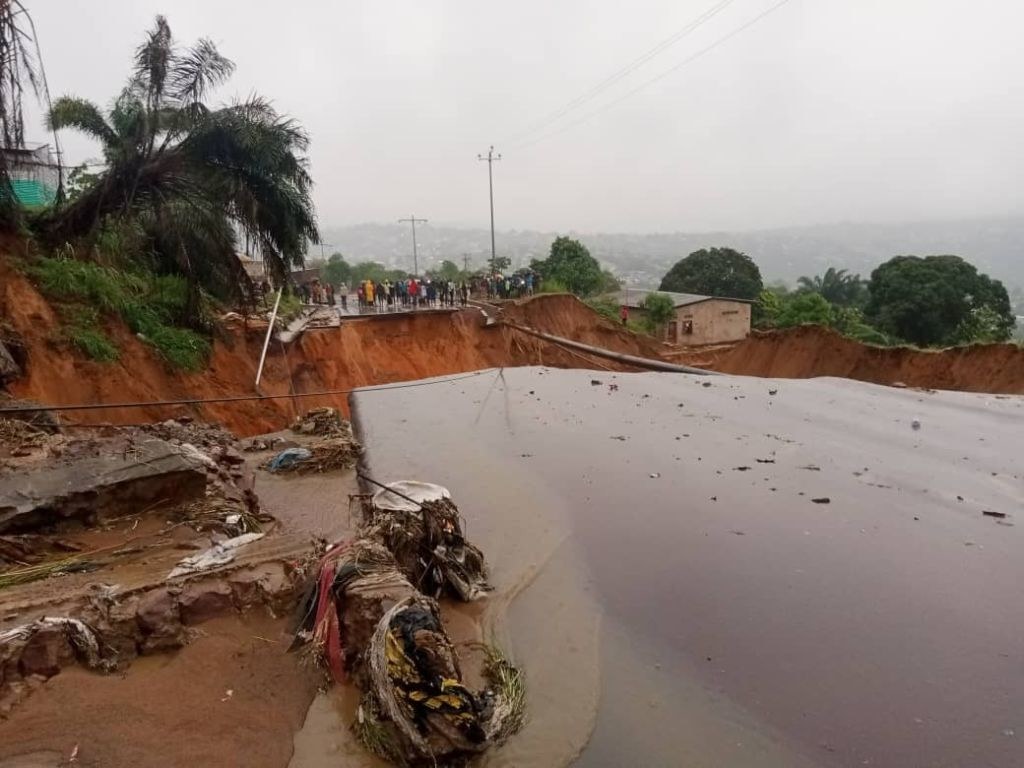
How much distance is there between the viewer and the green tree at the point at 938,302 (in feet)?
95.1

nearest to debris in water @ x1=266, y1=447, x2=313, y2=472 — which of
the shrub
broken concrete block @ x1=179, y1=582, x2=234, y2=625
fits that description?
broken concrete block @ x1=179, y1=582, x2=234, y2=625

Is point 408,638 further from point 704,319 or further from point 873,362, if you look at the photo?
point 704,319

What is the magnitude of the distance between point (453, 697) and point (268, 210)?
508 inches

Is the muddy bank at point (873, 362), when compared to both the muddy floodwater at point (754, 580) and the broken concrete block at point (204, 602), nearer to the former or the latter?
the muddy floodwater at point (754, 580)

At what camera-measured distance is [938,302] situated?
2912 centimetres

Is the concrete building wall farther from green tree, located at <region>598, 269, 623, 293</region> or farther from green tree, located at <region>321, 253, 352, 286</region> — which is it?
green tree, located at <region>321, 253, 352, 286</region>

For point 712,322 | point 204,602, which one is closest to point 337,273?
point 712,322

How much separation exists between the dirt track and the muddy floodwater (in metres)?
6.08

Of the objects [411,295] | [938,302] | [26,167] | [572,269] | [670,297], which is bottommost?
[938,302]

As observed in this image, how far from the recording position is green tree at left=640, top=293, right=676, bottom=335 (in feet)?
110

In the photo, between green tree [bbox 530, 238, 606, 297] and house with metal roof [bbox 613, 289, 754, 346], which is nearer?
house with metal roof [bbox 613, 289, 754, 346]

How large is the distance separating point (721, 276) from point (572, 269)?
47.3ft

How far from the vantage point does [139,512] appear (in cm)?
536

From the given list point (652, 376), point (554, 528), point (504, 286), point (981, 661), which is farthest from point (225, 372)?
point (504, 286)
